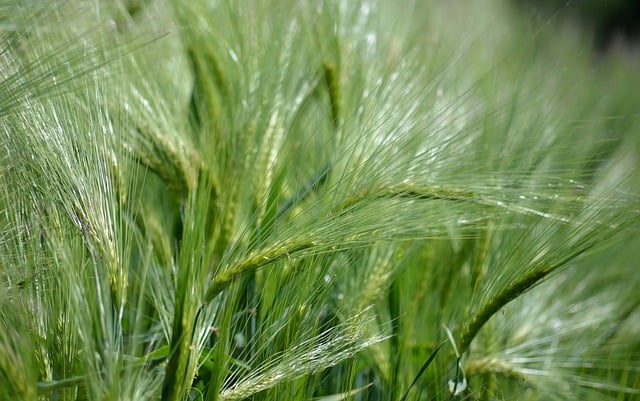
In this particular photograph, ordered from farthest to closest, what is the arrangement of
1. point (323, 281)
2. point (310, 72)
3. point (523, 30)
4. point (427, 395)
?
point (523, 30) < point (310, 72) < point (427, 395) < point (323, 281)

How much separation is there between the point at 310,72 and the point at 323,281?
28 cm

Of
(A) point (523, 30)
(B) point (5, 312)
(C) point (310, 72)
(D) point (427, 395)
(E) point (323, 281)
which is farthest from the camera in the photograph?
(A) point (523, 30)

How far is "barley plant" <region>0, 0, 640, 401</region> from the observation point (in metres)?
0.50

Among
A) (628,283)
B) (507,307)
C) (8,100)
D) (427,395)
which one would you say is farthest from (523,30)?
(8,100)

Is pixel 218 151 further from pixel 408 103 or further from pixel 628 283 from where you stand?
pixel 628 283

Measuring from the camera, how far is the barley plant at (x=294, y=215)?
50 cm

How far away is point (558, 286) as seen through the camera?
0.83 metres

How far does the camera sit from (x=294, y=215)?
1.96ft

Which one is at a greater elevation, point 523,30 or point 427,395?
point 523,30

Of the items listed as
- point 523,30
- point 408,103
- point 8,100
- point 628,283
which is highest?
point 8,100

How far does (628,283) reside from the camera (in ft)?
2.80

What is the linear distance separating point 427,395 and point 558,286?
0.74 ft

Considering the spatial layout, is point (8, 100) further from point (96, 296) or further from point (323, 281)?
point (323, 281)

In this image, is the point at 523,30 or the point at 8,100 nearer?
the point at 8,100
